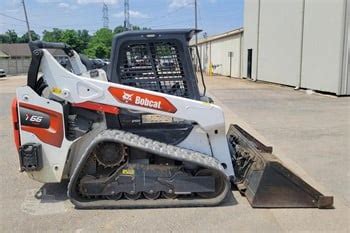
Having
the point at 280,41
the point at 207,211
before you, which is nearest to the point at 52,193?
the point at 207,211

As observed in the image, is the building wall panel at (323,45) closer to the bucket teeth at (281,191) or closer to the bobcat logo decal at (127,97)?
the bucket teeth at (281,191)

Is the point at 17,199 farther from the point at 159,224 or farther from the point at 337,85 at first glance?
the point at 337,85

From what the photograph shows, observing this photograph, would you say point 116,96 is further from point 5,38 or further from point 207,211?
point 5,38

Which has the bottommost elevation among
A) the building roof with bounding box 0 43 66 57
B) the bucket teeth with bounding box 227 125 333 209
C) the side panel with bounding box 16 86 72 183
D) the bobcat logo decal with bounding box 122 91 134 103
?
the bucket teeth with bounding box 227 125 333 209

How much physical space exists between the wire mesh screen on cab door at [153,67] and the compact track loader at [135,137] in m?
0.01

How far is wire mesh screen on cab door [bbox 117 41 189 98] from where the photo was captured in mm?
5176

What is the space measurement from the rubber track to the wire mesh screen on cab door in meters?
0.72

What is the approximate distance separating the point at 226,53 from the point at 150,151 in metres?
35.5

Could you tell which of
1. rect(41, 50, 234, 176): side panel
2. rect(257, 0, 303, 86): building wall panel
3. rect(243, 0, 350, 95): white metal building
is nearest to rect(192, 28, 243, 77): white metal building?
rect(243, 0, 350, 95): white metal building

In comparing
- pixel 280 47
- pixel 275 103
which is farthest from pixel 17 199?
pixel 280 47

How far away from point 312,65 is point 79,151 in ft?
54.1

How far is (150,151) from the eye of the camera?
187 inches

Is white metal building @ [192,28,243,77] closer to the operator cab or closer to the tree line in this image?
the tree line

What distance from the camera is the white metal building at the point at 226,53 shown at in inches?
1379
